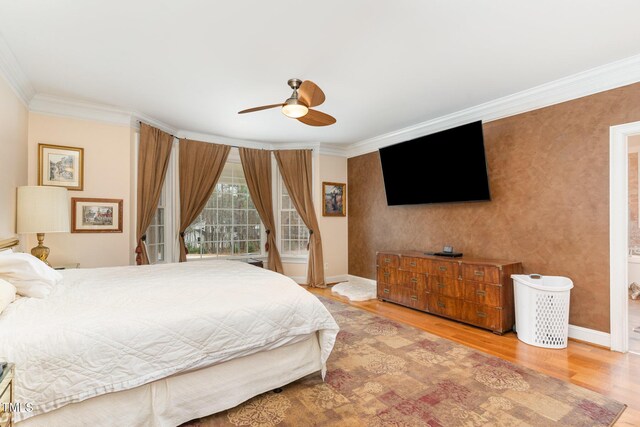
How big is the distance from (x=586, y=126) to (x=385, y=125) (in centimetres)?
234

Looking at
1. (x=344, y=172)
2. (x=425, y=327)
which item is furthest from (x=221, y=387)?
(x=344, y=172)

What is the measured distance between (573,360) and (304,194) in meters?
4.20

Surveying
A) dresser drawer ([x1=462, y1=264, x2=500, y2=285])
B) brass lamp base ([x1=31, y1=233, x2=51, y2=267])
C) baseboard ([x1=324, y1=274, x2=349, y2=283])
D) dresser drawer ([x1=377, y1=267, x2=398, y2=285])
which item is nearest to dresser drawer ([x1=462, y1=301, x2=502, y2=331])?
dresser drawer ([x1=462, y1=264, x2=500, y2=285])

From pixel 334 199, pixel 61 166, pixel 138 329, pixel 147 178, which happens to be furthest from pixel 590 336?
pixel 61 166

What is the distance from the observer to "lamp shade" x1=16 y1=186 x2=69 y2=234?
2.95 m

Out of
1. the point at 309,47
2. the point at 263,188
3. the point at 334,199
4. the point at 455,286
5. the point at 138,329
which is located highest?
the point at 309,47

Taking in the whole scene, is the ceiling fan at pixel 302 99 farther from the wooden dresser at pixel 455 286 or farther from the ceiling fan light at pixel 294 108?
the wooden dresser at pixel 455 286

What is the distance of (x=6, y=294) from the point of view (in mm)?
1715

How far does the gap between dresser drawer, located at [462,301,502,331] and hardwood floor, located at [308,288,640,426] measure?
3.2 inches

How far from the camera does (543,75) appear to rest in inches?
121

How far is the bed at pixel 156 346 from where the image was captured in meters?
Result: 1.48

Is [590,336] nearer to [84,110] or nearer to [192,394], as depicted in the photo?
[192,394]

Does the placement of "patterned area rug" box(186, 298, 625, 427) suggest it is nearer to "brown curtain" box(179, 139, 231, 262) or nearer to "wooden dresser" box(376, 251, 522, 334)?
"wooden dresser" box(376, 251, 522, 334)

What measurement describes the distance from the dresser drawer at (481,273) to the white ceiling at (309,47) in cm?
194
